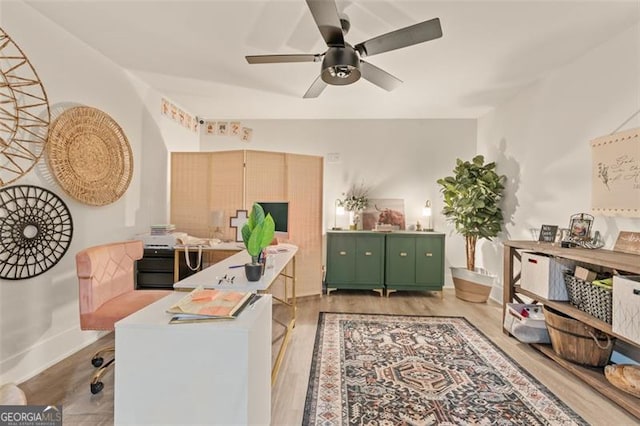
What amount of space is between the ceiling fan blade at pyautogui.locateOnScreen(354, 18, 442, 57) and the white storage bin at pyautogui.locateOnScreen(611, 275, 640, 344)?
1.82m

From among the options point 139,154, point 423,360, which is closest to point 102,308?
point 139,154

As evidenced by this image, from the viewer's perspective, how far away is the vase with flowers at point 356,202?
14.0ft

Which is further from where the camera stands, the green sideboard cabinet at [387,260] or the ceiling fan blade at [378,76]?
the green sideboard cabinet at [387,260]

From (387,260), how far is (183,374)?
3.18 meters

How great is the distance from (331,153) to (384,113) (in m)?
0.94

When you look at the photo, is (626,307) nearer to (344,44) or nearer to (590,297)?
(590,297)

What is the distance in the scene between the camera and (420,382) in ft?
6.70

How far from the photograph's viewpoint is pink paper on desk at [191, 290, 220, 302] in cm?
135

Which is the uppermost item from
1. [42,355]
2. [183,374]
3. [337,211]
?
[337,211]

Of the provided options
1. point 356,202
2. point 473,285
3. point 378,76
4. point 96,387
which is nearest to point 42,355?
point 96,387

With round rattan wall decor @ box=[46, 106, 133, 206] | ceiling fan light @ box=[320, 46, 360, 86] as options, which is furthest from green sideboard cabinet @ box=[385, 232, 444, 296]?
round rattan wall decor @ box=[46, 106, 133, 206]

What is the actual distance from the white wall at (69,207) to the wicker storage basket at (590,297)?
153 inches

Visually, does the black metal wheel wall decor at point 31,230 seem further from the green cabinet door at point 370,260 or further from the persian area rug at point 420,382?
the green cabinet door at point 370,260

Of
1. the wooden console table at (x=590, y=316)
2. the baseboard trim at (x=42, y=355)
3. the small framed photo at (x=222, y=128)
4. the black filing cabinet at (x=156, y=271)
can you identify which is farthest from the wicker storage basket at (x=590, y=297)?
the small framed photo at (x=222, y=128)
